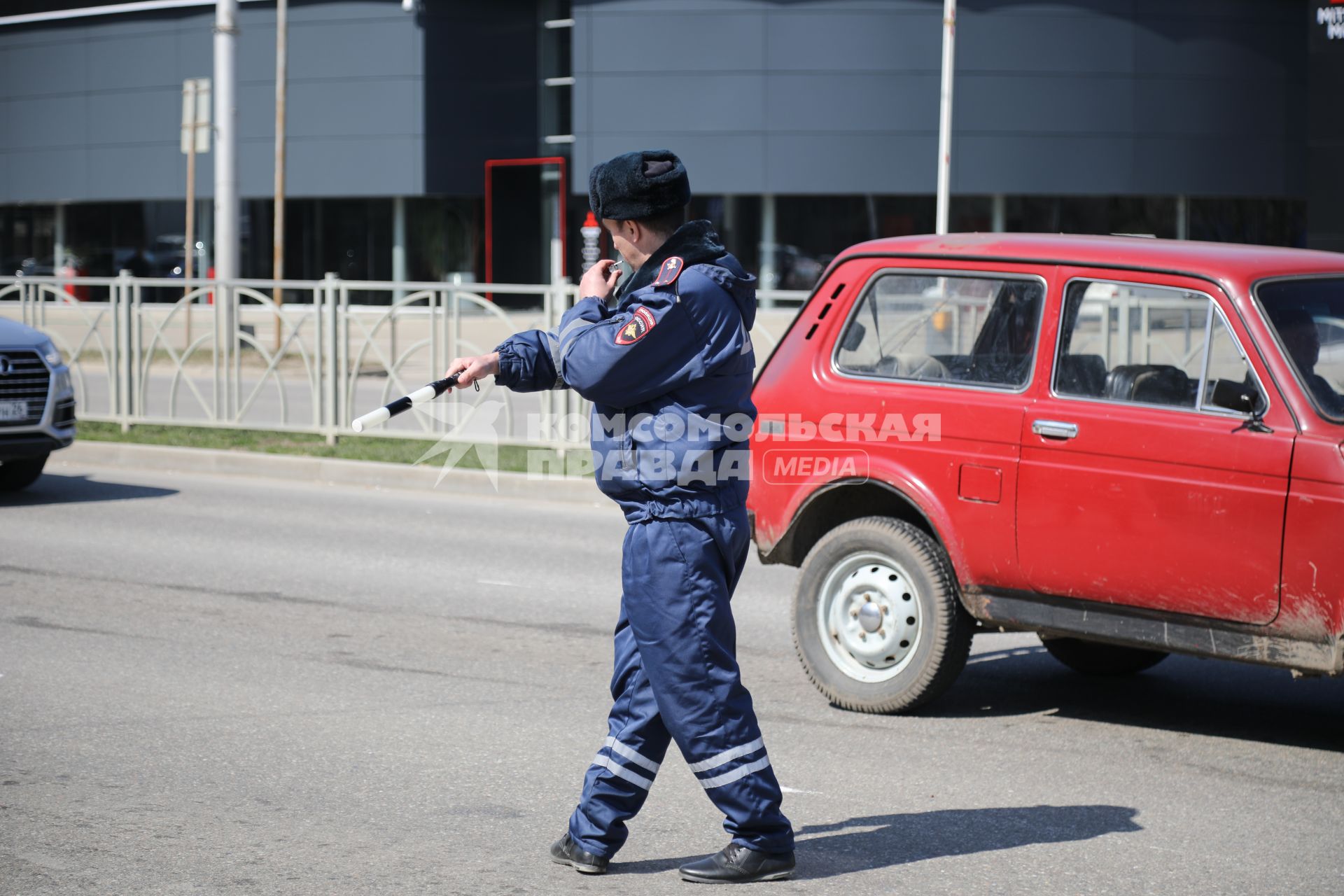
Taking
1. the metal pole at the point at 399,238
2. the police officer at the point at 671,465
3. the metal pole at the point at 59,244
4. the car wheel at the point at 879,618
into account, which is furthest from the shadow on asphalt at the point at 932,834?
the metal pole at the point at 59,244

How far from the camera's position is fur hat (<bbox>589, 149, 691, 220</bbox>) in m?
4.19

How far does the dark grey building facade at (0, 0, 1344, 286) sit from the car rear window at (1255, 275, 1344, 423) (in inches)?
967

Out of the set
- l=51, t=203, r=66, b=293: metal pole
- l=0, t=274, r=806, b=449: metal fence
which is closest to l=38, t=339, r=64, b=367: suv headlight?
l=0, t=274, r=806, b=449: metal fence

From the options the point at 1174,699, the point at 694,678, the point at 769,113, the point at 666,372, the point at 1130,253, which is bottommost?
the point at 1174,699

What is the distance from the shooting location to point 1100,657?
23.5 feet

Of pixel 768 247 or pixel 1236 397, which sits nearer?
pixel 1236 397

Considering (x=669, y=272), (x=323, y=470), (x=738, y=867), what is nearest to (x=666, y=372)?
(x=669, y=272)

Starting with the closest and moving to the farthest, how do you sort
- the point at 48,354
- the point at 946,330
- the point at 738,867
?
the point at 738,867 → the point at 946,330 → the point at 48,354

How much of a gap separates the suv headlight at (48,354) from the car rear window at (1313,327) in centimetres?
949

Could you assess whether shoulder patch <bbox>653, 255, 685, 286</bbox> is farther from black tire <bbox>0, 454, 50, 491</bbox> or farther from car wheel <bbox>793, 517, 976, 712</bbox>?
black tire <bbox>0, 454, 50, 491</bbox>

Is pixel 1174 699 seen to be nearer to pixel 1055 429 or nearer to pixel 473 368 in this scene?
pixel 1055 429

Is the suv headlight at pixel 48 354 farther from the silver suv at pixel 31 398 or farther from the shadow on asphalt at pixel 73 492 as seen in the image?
the shadow on asphalt at pixel 73 492

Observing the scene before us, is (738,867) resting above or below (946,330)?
below

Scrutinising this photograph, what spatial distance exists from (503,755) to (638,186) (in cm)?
245
